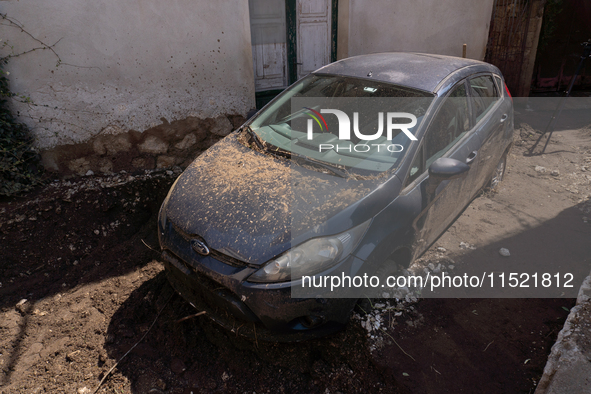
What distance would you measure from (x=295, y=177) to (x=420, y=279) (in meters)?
1.48

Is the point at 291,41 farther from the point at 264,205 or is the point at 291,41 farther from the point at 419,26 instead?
the point at 264,205

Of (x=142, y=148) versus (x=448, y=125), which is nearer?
(x=448, y=125)

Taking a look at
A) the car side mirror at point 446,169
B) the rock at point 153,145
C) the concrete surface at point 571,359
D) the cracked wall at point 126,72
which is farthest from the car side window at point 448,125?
the rock at point 153,145

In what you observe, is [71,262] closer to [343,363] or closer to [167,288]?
[167,288]

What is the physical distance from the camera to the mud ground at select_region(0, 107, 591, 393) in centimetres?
253

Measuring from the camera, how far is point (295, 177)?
2.70 m

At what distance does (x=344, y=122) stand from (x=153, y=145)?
2882 mm

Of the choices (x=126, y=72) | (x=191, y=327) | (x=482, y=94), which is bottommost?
(x=191, y=327)

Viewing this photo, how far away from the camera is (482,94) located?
3771 mm

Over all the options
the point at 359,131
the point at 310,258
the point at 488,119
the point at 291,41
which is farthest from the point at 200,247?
the point at 291,41

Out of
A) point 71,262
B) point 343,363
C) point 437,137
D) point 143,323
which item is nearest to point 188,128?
point 71,262

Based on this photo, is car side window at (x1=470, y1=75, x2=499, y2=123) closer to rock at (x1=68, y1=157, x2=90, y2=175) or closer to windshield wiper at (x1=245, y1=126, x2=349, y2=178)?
windshield wiper at (x1=245, y1=126, x2=349, y2=178)

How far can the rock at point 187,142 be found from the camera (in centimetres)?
513

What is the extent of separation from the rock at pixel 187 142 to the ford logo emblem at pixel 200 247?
2.97 m
